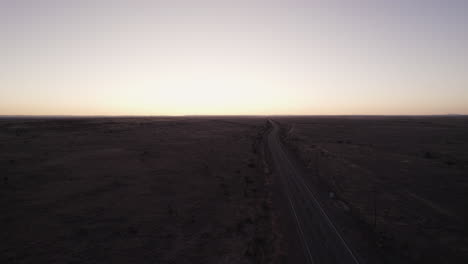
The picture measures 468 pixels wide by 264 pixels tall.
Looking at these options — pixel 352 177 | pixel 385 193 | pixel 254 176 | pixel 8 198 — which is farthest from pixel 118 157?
pixel 385 193

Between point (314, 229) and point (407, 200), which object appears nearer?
point (314, 229)

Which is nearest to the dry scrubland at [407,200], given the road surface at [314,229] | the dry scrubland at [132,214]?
the road surface at [314,229]

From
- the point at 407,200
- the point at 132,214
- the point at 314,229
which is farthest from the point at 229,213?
the point at 407,200

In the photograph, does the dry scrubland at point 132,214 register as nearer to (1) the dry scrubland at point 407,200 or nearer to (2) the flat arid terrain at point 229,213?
(2) the flat arid terrain at point 229,213

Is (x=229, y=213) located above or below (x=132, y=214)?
below

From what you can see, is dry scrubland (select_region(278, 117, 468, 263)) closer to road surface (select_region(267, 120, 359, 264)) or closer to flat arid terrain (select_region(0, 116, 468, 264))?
flat arid terrain (select_region(0, 116, 468, 264))

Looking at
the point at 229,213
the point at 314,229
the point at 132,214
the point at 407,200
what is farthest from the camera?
the point at 407,200

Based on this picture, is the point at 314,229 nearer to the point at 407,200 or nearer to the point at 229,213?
the point at 229,213

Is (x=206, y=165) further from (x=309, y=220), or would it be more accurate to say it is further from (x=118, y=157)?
(x=309, y=220)

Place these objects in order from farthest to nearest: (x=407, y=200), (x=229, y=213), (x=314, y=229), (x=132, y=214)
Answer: (x=407, y=200)
(x=229, y=213)
(x=132, y=214)
(x=314, y=229)
